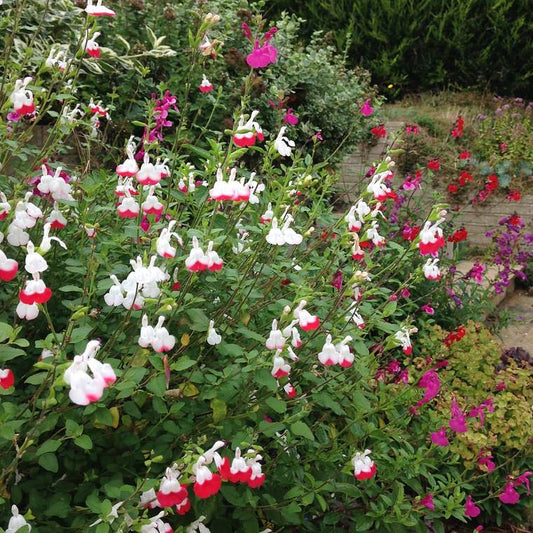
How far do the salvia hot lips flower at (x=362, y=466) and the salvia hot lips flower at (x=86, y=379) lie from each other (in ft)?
3.24

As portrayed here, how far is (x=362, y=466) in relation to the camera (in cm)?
198

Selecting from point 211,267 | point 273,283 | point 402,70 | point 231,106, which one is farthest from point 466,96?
point 211,267

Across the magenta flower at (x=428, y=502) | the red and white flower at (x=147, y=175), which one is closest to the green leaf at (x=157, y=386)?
the red and white flower at (x=147, y=175)

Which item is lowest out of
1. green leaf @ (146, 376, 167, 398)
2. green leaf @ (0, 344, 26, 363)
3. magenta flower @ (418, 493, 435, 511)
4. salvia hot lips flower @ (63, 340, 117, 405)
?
magenta flower @ (418, 493, 435, 511)

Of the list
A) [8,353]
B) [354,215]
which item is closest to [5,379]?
[8,353]

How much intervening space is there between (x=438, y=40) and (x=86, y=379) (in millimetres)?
8510

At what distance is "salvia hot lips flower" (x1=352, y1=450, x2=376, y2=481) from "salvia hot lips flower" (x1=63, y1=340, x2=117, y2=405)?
3.24 ft

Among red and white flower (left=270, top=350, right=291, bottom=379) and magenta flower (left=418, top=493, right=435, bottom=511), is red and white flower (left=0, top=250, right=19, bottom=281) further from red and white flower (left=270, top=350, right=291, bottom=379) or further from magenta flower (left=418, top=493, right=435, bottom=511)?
magenta flower (left=418, top=493, right=435, bottom=511)

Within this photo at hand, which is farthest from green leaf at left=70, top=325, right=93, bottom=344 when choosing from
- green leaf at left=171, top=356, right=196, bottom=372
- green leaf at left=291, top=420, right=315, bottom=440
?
green leaf at left=291, top=420, right=315, bottom=440

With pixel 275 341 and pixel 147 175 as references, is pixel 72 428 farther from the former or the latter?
pixel 147 175

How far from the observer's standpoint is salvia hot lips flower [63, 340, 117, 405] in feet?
3.84

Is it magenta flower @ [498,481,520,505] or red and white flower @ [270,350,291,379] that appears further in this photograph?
magenta flower @ [498,481,520,505]

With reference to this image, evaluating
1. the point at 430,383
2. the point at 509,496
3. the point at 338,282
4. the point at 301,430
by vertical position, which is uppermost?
the point at 301,430

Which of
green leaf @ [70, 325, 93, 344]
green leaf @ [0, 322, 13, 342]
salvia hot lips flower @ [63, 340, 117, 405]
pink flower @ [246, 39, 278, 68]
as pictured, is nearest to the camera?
salvia hot lips flower @ [63, 340, 117, 405]
